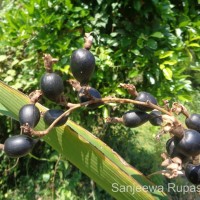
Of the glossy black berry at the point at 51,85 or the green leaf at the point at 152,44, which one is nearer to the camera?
the glossy black berry at the point at 51,85

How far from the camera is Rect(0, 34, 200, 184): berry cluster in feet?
1.69

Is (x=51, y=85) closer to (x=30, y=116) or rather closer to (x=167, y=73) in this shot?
(x=30, y=116)

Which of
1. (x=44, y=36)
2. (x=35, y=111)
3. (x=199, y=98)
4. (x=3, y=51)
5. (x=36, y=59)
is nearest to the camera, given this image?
(x=35, y=111)

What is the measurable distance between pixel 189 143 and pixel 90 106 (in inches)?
6.6

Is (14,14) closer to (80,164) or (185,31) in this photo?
(185,31)

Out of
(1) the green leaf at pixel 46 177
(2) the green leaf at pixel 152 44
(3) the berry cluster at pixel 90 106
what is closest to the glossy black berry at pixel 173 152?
(3) the berry cluster at pixel 90 106

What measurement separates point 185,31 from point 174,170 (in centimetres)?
141

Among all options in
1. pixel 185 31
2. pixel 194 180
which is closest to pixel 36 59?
pixel 185 31

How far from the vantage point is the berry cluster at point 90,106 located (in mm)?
516

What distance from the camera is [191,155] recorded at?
56cm

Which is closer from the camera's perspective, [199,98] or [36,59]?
[36,59]

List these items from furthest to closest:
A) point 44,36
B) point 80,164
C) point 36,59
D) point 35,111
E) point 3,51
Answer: point 3,51 → point 36,59 → point 44,36 → point 80,164 → point 35,111

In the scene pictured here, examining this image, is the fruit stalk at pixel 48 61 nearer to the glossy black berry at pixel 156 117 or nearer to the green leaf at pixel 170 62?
the glossy black berry at pixel 156 117

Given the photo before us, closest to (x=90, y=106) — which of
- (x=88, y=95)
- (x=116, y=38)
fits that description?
(x=88, y=95)
